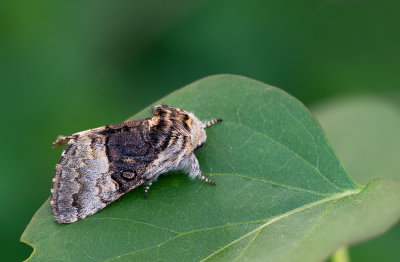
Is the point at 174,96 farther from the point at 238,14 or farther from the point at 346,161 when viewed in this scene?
the point at 238,14

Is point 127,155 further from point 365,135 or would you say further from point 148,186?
point 365,135

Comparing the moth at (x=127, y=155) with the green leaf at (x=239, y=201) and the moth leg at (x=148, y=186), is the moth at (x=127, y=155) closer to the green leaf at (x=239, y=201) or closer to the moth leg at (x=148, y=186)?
the moth leg at (x=148, y=186)

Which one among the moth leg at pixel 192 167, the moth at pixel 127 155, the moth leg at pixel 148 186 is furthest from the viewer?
the moth at pixel 127 155

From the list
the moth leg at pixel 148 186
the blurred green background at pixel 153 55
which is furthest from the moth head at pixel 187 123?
the blurred green background at pixel 153 55

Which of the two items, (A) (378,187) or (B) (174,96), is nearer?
(A) (378,187)

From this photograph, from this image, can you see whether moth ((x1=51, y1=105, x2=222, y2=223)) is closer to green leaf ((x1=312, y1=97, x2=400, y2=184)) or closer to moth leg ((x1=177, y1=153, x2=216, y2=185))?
moth leg ((x1=177, y1=153, x2=216, y2=185))

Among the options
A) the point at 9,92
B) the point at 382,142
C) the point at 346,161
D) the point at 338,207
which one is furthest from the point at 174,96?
the point at 9,92
